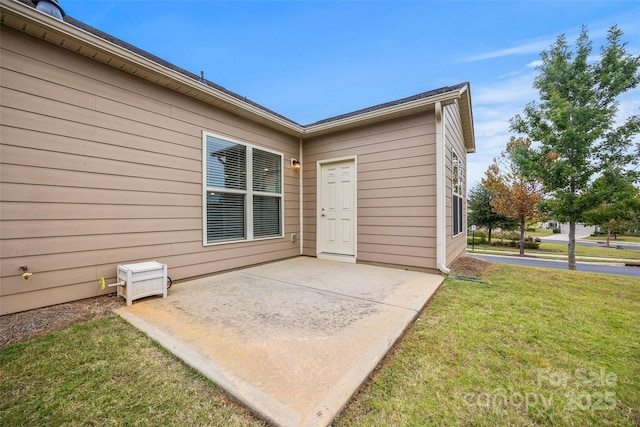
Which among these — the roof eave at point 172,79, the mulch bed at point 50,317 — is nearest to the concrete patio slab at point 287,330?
the mulch bed at point 50,317

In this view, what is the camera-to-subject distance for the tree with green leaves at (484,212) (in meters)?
14.4

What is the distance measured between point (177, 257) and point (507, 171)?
50.6ft

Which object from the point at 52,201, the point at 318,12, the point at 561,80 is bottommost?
the point at 52,201

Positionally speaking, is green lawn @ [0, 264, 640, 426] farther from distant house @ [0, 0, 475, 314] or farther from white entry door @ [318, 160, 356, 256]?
white entry door @ [318, 160, 356, 256]

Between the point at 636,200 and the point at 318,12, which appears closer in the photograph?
the point at 636,200

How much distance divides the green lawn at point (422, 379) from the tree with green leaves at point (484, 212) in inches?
556

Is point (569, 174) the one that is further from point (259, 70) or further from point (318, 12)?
point (259, 70)

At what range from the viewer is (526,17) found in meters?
5.43

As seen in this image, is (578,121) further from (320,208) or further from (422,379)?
(422,379)

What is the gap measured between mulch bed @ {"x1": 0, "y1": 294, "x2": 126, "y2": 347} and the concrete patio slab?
0.25m

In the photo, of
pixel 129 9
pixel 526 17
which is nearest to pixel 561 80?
pixel 526 17

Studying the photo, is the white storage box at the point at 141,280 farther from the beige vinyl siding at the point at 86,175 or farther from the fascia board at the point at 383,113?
the fascia board at the point at 383,113

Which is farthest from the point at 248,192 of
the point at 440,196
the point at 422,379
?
the point at 422,379

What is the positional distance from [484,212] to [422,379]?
16.2 meters
